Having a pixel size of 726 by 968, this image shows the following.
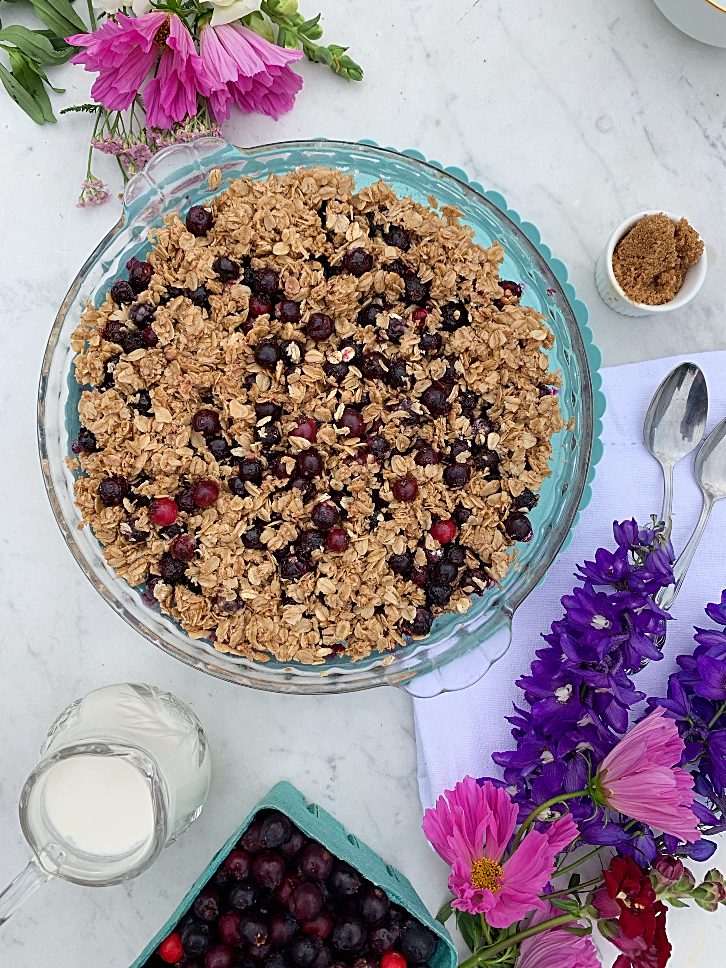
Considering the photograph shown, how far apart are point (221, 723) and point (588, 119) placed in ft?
3.45

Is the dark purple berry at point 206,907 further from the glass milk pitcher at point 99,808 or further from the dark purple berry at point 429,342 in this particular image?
the dark purple berry at point 429,342

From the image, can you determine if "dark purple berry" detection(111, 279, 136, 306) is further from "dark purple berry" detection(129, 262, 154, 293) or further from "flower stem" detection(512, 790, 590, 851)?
"flower stem" detection(512, 790, 590, 851)

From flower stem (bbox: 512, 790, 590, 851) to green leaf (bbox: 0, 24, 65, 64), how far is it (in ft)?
3.98

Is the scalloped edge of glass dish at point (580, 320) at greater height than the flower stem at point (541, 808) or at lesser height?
greater

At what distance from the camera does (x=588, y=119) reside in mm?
1285

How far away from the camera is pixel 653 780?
1.00 m

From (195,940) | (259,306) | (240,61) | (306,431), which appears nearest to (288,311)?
(259,306)

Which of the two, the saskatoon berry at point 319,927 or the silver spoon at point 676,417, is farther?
the silver spoon at point 676,417

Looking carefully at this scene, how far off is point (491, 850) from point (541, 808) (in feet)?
0.29

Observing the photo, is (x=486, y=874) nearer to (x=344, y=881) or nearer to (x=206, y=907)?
(x=344, y=881)

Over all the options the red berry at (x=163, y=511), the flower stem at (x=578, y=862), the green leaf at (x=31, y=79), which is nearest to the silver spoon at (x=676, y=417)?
the flower stem at (x=578, y=862)

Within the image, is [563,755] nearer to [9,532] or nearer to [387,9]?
[9,532]

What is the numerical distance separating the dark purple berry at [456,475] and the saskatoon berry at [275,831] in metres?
0.49

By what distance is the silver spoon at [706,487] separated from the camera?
Result: 1208mm
